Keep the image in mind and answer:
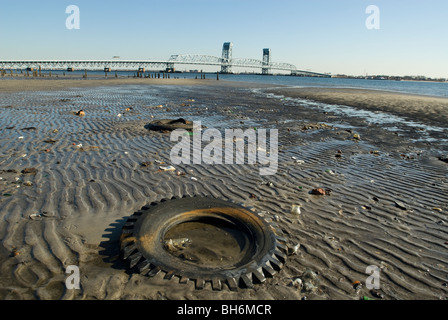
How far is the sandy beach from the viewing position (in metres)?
2.75

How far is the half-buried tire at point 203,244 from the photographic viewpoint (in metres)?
2.76

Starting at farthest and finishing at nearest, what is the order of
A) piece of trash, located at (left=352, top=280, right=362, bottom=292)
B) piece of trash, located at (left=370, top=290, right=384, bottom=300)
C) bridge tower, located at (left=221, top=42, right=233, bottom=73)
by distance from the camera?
bridge tower, located at (left=221, top=42, right=233, bottom=73) < piece of trash, located at (left=352, top=280, right=362, bottom=292) < piece of trash, located at (left=370, top=290, right=384, bottom=300)

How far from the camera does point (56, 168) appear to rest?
576 cm

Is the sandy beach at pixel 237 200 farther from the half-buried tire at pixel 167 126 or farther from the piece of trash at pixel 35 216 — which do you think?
the half-buried tire at pixel 167 126

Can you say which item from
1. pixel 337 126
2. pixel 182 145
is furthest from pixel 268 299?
pixel 337 126

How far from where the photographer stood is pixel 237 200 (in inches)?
188

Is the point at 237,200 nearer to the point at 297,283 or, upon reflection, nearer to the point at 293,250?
the point at 293,250

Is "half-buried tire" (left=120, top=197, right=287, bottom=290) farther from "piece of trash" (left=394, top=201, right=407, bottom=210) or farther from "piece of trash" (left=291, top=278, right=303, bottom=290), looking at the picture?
"piece of trash" (left=394, top=201, right=407, bottom=210)

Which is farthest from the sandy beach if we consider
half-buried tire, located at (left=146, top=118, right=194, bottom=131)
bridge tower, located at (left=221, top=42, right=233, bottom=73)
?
bridge tower, located at (left=221, top=42, right=233, bottom=73)

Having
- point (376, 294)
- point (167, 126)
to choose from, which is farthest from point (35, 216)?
point (167, 126)

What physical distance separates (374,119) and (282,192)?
1164 cm

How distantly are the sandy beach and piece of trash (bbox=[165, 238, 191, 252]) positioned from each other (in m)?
0.49
